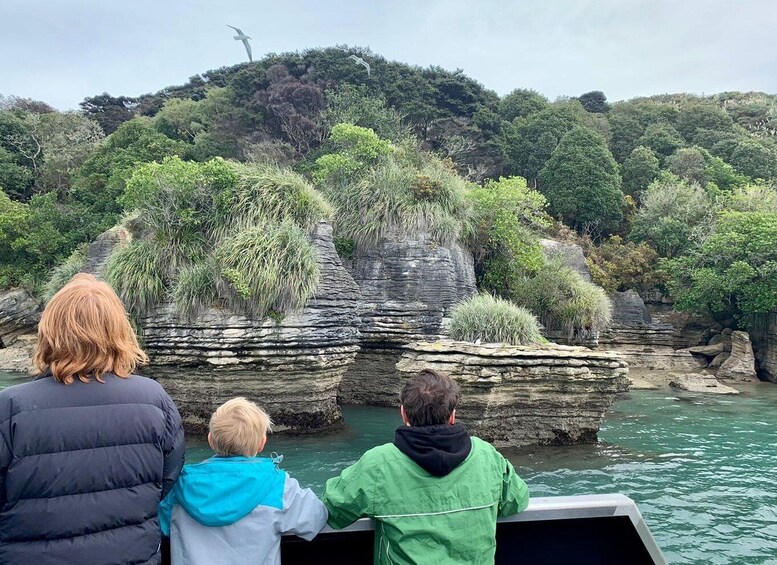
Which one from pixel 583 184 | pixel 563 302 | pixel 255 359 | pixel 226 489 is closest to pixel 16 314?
pixel 255 359

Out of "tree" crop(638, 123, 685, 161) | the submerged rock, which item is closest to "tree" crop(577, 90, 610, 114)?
"tree" crop(638, 123, 685, 161)

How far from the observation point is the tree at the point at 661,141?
29500 mm

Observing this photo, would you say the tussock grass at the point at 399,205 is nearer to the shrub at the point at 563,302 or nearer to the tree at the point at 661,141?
the shrub at the point at 563,302

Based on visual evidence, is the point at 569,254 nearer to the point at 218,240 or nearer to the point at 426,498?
the point at 218,240

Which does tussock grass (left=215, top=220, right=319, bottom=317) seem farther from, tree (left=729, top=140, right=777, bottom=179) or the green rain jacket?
tree (left=729, top=140, right=777, bottom=179)

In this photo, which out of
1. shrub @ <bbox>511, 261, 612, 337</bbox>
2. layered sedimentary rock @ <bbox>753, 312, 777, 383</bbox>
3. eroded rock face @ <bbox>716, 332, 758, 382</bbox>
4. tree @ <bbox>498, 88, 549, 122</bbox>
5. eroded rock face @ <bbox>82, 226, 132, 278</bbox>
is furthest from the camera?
tree @ <bbox>498, 88, 549, 122</bbox>

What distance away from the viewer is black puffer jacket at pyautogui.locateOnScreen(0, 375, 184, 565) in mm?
1646

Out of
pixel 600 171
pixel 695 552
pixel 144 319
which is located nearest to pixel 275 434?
pixel 144 319

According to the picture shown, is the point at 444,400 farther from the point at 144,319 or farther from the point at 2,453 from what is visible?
the point at 144,319

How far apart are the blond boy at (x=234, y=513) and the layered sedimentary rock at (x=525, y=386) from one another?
685 centimetres

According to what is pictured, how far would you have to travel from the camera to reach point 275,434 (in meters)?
9.89

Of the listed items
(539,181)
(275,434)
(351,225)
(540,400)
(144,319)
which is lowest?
(275,434)

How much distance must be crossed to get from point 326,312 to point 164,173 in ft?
13.7

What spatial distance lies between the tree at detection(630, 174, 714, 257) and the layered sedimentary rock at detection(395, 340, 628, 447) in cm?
1451
